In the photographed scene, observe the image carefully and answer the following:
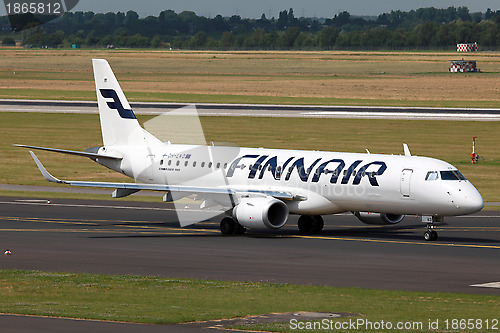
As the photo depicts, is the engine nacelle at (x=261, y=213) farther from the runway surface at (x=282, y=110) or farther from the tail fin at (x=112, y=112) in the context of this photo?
the runway surface at (x=282, y=110)

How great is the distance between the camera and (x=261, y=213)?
4538cm

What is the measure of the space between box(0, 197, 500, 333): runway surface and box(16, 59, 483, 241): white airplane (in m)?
1.26

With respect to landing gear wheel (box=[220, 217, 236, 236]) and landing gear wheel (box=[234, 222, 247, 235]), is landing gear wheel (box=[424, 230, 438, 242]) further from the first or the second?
landing gear wheel (box=[220, 217, 236, 236])

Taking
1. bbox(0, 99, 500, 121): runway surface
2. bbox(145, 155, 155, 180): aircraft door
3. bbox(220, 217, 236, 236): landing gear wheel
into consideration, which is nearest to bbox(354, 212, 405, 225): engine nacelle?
bbox(220, 217, 236, 236): landing gear wheel

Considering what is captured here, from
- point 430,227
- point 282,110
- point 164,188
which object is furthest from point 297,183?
point 282,110

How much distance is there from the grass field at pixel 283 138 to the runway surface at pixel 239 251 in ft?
58.3

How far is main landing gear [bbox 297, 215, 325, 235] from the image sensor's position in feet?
160

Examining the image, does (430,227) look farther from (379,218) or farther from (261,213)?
(261,213)

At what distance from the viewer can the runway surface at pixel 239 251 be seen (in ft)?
112

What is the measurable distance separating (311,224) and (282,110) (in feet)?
226

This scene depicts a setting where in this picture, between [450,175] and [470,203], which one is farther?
[450,175]

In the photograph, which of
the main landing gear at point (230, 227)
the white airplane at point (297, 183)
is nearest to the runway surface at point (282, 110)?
the white airplane at point (297, 183)

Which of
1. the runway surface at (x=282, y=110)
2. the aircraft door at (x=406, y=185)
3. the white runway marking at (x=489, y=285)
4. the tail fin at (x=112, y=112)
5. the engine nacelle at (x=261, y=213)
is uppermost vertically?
the tail fin at (x=112, y=112)

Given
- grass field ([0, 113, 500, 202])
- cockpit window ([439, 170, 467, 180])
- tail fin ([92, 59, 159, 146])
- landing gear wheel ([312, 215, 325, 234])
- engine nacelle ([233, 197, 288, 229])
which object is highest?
tail fin ([92, 59, 159, 146])
